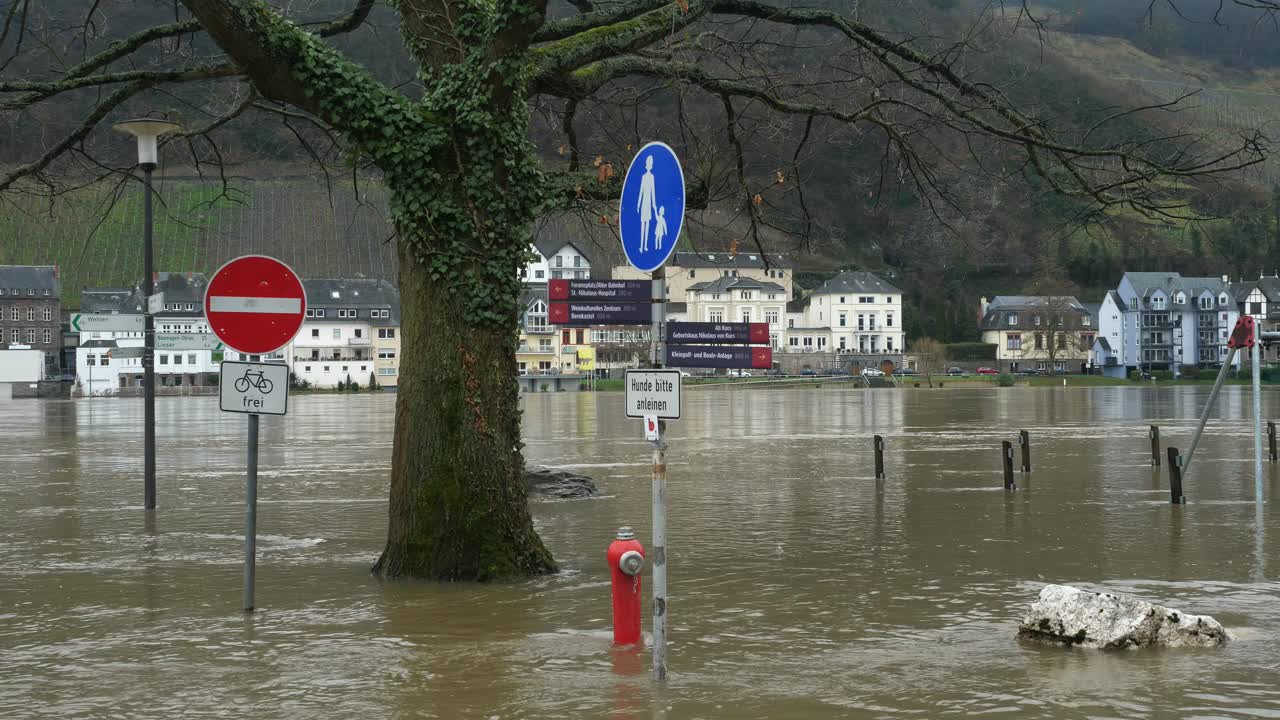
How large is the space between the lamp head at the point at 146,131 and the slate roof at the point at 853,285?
150m

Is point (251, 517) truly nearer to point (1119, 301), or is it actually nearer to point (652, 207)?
point (652, 207)

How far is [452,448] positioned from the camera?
1048 centimetres

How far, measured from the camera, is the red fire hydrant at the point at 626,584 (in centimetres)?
791

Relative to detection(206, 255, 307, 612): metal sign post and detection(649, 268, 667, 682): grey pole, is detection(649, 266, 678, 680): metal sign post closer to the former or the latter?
detection(649, 268, 667, 682): grey pole

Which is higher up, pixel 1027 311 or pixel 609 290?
pixel 1027 311

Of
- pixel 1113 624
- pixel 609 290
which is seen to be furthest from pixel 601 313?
pixel 1113 624

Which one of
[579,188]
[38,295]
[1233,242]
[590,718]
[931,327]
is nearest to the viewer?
[590,718]

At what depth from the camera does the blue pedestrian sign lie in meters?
7.05

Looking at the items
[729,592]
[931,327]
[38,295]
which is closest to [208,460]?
[729,592]

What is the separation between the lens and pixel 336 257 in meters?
190

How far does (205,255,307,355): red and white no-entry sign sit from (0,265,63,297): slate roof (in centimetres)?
14760

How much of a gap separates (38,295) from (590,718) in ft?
498

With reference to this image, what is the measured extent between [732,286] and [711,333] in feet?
471

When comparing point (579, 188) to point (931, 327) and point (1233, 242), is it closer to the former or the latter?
point (931, 327)
